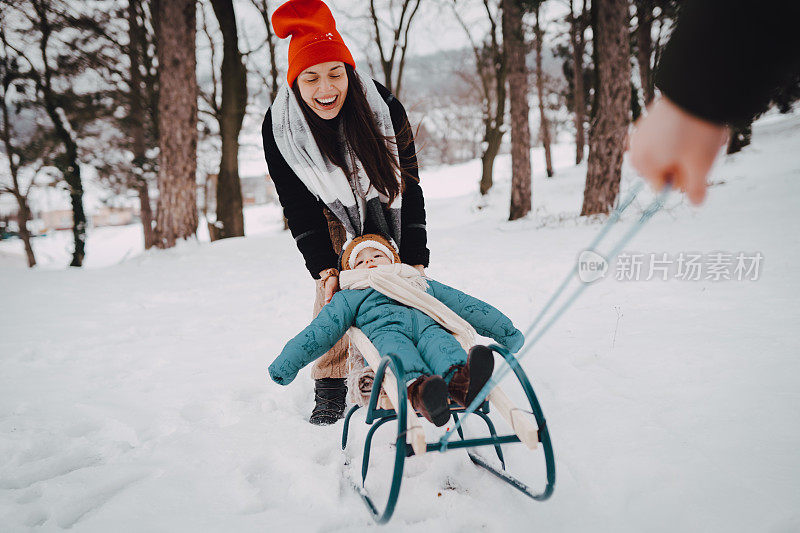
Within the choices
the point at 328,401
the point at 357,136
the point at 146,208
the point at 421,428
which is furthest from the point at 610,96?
the point at 146,208

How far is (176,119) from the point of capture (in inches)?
267

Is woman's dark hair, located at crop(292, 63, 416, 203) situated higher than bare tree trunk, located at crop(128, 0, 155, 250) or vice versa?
bare tree trunk, located at crop(128, 0, 155, 250)

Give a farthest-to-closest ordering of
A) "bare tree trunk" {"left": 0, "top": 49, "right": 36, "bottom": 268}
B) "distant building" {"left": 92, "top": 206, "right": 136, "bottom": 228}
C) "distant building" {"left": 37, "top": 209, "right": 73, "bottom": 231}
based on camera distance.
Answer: "distant building" {"left": 37, "top": 209, "right": 73, "bottom": 231}
"distant building" {"left": 92, "top": 206, "right": 136, "bottom": 228}
"bare tree trunk" {"left": 0, "top": 49, "right": 36, "bottom": 268}

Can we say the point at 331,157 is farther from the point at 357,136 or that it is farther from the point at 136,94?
the point at 136,94

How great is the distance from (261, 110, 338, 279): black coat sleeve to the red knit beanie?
1.29 ft

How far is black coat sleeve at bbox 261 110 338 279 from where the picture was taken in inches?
94.9

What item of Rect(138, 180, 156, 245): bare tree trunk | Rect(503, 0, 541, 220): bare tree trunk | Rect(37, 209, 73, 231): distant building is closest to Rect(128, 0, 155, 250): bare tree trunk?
Rect(138, 180, 156, 245): bare tree trunk

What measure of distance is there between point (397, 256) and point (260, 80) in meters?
15.9

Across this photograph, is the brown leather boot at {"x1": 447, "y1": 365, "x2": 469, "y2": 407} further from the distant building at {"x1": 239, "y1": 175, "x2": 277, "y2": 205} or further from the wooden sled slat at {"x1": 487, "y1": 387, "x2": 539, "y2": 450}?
the distant building at {"x1": 239, "y1": 175, "x2": 277, "y2": 205}

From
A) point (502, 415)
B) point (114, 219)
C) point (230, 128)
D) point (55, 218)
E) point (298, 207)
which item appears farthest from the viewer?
point (55, 218)

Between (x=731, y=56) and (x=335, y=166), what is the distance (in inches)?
71.7

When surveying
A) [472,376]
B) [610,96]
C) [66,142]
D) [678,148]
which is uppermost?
[66,142]

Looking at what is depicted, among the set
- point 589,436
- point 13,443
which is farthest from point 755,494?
point 13,443

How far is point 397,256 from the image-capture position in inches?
89.7
